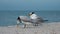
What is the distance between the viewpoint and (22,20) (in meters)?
16.4

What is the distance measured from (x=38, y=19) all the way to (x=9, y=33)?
3.72 m

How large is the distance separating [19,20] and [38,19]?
4.70ft

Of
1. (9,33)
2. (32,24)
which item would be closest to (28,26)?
(32,24)

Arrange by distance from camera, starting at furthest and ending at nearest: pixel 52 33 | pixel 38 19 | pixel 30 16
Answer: pixel 30 16, pixel 38 19, pixel 52 33

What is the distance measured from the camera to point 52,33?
12.2 metres

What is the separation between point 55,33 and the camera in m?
12.3

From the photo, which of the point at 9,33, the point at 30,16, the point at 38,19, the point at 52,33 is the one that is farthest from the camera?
the point at 30,16

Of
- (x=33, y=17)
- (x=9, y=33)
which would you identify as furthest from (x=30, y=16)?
(x=9, y=33)

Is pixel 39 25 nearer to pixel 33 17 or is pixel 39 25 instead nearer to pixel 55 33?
pixel 33 17

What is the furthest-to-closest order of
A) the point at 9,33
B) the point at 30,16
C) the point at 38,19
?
the point at 30,16 < the point at 38,19 < the point at 9,33

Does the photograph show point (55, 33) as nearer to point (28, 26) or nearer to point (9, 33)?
point (9, 33)

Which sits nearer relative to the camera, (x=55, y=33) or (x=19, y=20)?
(x=55, y=33)

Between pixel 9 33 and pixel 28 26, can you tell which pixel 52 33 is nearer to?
pixel 9 33

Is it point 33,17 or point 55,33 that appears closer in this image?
point 55,33
